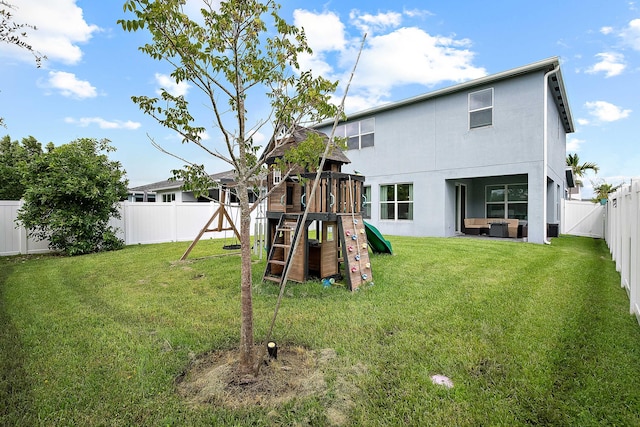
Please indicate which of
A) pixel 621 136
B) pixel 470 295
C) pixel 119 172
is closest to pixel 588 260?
pixel 470 295

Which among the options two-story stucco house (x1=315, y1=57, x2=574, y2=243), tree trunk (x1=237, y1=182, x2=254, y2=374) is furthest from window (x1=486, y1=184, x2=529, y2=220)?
tree trunk (x1=237, y1=182, x2=254, y2=374)

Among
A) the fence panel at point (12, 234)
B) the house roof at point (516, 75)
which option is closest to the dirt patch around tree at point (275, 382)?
the house roof at point (516, 75)

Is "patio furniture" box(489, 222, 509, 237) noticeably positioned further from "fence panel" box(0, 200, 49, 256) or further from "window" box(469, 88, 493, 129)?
"fence panel" box(0, 200, 49, 256)

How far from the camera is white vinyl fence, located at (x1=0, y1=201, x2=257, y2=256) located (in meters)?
9.37

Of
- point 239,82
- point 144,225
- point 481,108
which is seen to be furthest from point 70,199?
point 481,108

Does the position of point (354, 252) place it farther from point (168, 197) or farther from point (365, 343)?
point (168, 197)

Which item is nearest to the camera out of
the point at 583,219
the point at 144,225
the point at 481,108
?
the point at 481,108

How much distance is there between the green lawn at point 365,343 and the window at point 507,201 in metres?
7.19

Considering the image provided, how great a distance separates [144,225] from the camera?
12.2 meters

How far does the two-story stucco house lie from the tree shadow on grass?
12.4 meters

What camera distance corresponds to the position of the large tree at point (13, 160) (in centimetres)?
1488

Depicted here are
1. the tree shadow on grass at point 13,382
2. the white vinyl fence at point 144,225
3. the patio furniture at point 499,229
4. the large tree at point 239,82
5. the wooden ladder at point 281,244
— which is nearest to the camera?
the tree shadow on grass at point 13,382

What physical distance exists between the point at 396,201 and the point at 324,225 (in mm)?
8866

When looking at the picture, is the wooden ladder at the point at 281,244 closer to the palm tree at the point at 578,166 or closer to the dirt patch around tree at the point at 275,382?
the dirt patch around tree at the point at 275,382
